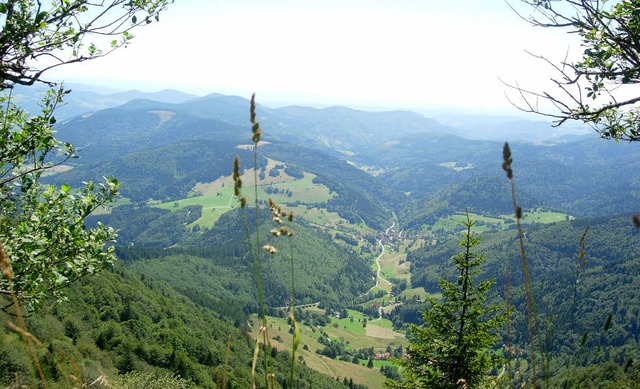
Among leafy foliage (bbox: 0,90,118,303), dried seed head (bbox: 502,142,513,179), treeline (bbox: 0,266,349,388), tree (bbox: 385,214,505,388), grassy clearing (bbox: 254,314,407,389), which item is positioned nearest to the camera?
dried seed head (bbox: 502,142,513,179)

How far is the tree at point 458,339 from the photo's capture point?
1347 centimetres

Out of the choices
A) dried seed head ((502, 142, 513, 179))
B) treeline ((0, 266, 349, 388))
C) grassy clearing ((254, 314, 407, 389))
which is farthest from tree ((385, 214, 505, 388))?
grassy clearing ((254, 314, 407, 389))

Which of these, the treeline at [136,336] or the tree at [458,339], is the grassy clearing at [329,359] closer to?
the treeline at [136,336]

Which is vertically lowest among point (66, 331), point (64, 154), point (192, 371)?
point (192, 371)

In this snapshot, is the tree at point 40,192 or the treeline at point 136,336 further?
the treeline at point 136,336

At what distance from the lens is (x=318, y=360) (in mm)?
151625

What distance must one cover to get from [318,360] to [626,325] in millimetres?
A: 133266

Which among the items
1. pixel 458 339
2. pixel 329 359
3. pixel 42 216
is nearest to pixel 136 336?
pixel 458 339

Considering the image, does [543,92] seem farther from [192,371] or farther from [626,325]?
[626,325]

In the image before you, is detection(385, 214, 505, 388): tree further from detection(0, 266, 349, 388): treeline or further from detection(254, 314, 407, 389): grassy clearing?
detection(254, 314, 407, 389): grassy clearing

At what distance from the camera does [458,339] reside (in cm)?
1407

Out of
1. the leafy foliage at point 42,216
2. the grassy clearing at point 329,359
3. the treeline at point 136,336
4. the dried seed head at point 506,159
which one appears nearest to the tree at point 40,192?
the leafy foliage at point 42,216

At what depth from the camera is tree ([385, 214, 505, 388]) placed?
13469mm

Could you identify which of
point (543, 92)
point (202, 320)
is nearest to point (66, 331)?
point (202, 320)
